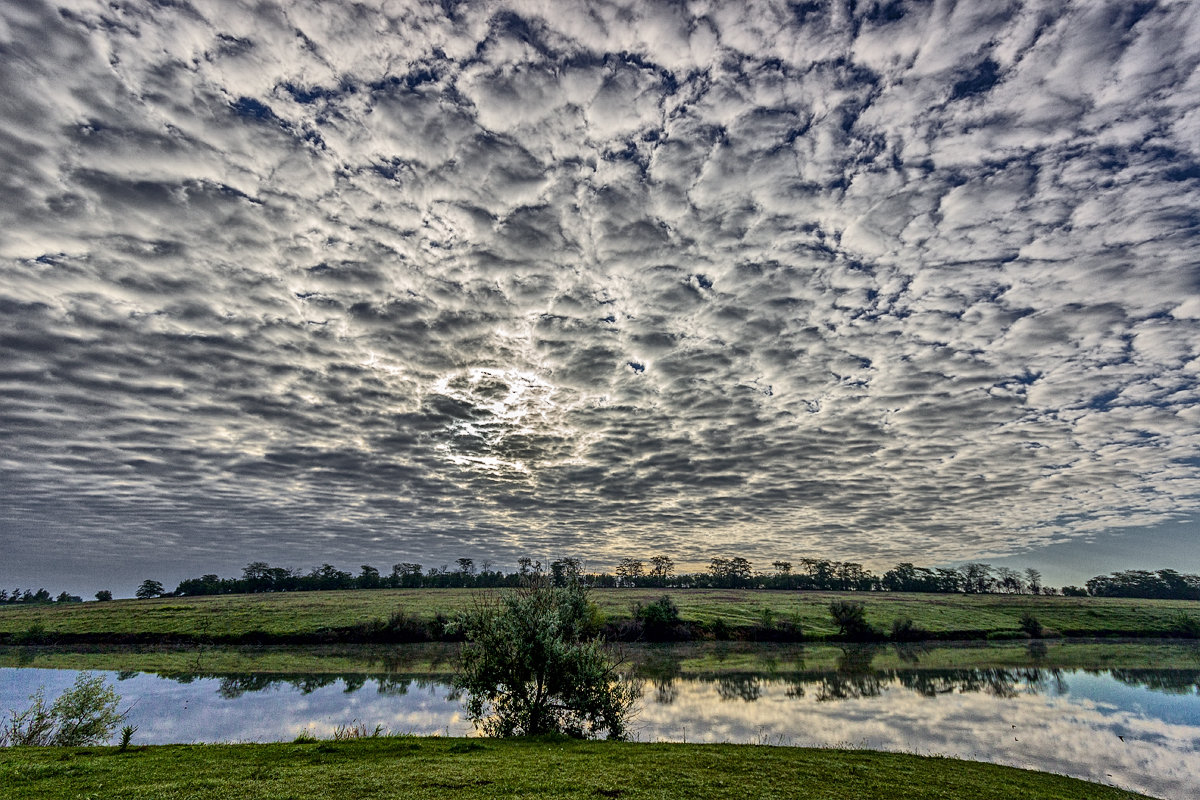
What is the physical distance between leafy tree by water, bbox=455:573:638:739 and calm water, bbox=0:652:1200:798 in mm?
4909

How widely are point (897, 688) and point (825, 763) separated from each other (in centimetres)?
3514

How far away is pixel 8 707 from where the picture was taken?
3800cm

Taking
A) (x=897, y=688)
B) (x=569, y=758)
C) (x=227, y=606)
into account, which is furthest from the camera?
(x=227, y=606)

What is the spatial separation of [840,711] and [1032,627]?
8827 cm

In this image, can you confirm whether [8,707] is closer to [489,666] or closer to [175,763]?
[175,763]

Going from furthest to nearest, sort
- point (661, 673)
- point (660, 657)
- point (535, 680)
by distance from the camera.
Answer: point (660, 657)
point (661, 673)
point (535, 680)

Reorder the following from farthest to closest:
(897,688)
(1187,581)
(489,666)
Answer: (1187,581), (897,688), (489,666)

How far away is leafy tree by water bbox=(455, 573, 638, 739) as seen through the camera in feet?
91.6

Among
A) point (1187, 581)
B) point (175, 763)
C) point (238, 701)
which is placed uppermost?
point (175, 763)

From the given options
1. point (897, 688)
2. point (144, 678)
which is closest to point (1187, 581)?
point (897, 688)

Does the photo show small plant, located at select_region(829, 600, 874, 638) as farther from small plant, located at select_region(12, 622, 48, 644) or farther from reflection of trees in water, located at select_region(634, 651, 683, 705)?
small plant, located at select_region(12, 622, 48, 644)

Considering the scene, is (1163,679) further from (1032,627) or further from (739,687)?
(1032,627)

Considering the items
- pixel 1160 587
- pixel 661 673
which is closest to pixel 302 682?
pixel 661 673

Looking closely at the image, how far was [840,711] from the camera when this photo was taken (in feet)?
129
